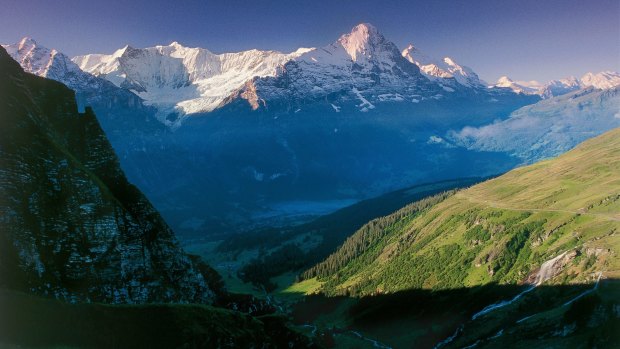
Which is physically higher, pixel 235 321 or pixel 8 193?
pixel 8 193

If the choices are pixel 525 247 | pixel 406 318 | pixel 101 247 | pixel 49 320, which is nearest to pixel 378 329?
pixel 406 318

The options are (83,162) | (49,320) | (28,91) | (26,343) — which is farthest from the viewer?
(83,162)

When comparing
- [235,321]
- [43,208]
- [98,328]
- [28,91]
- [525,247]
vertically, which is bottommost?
[525,247]

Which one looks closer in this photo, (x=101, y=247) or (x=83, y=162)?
(x=101, y=247)

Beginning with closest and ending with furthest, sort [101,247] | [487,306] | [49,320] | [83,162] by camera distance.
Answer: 1. [49,320]
2. [101,247]
3. [83,162]
4. [487,306]

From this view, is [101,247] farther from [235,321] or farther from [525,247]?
[525,247]

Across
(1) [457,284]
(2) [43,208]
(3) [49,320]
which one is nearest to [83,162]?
(2) [43,208]
